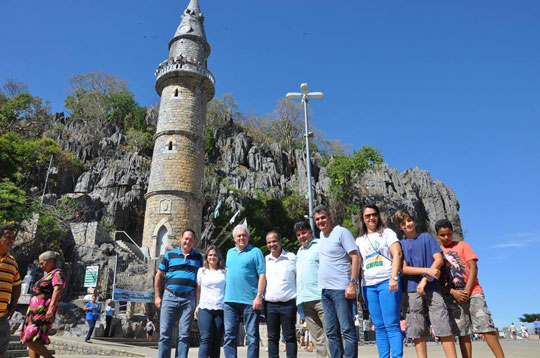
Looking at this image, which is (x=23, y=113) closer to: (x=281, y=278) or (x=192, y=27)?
(x=192, y=27)

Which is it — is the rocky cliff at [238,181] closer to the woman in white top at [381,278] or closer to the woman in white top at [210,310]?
the woman in white top at [210,310]

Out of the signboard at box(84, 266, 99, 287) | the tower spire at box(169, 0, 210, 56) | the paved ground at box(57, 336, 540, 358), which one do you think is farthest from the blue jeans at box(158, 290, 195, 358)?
the tower spire at box(169, 0, 210, 56)

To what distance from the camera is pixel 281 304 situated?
16.6 feet

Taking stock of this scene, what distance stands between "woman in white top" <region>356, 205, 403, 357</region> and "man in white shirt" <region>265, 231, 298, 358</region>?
3.06 ft

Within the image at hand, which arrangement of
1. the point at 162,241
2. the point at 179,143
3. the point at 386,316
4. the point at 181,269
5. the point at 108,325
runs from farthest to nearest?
the point at 179,143 < the point at 162,241 < the point at 108,325 < the point at 181,269 < the point at 386,316

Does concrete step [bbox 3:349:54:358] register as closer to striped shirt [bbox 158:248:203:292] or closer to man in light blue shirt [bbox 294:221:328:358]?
striped shirt [bbox 158:248:203:292]

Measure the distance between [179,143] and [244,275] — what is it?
67.3ft

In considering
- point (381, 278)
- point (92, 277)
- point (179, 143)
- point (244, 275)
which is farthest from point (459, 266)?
point (179, 143)

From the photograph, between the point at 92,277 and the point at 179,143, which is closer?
the point at 92,277

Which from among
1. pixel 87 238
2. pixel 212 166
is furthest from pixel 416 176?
pixel 87 238

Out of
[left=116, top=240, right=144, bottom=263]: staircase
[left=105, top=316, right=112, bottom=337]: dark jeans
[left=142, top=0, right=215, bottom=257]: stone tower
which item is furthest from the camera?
[left=142, top=0, right=215, bottom=257]: stone tower

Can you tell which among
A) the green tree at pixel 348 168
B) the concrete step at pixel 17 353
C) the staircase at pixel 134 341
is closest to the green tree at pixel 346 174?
the green tree at pixel 348 168

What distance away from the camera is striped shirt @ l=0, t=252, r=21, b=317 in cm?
476

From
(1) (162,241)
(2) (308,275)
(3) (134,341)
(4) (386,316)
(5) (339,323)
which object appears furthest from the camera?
(1) (162,241)
